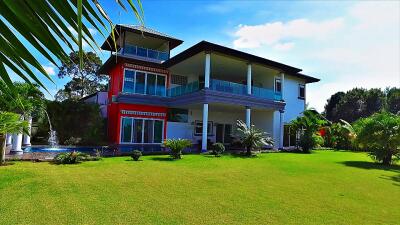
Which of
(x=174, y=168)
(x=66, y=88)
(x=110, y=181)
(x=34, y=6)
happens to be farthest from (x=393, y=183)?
(x=66, y=88)

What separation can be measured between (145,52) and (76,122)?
7.63 metres

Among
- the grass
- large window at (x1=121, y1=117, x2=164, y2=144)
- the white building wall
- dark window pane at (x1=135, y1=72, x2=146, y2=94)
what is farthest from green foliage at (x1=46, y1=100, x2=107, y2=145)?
the white building wall

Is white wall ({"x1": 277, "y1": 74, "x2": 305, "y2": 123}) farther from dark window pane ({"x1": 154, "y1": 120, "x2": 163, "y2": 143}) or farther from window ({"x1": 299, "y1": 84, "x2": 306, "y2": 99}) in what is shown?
dark window pane ({"x1": 154, "y1": 120, "x2": 163, "y2": 143})

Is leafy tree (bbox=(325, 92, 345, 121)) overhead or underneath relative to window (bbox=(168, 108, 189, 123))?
overhead

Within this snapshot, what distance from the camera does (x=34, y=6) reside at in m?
0.88

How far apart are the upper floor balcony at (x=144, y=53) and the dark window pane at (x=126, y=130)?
5067 mm

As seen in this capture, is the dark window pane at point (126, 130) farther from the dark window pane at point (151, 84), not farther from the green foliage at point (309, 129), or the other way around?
the green foliage at point (309, 129)

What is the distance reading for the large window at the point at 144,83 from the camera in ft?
81.8

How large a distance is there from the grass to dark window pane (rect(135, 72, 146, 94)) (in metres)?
12.6

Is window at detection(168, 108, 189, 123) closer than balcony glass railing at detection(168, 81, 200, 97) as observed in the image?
No

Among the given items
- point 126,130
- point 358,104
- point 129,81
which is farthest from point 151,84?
point 358,104

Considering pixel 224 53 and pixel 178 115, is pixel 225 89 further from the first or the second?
pixel 178 115

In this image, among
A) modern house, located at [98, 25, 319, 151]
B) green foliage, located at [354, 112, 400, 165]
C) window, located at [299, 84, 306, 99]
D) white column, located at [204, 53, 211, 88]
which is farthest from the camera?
window, located at [299, 84, 306, 99]

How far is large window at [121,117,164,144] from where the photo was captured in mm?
24969
